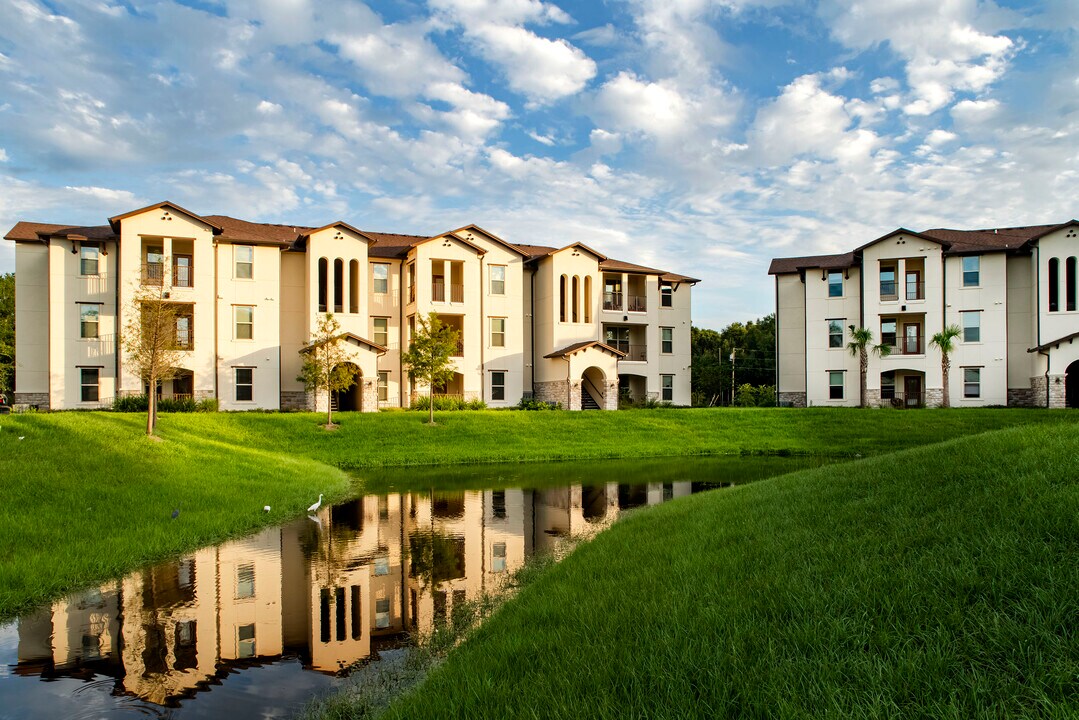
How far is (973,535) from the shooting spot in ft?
19.7

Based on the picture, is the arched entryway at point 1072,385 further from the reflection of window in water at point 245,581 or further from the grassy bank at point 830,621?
the reflection of window in water at point 245,581

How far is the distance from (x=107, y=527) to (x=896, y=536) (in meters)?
11.7

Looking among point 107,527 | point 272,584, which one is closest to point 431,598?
point 272,584

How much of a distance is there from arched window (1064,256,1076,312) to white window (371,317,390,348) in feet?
127

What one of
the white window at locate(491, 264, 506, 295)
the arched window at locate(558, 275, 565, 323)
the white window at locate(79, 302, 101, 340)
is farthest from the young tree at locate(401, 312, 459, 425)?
the white window at locate(79, 302, 101, 340)

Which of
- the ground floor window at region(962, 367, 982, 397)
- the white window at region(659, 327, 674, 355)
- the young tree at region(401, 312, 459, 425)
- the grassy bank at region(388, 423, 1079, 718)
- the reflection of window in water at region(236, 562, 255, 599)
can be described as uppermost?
the white window at region(659, 327, 674, 355)

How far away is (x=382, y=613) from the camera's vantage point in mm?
8562

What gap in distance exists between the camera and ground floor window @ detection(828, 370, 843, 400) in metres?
43.7

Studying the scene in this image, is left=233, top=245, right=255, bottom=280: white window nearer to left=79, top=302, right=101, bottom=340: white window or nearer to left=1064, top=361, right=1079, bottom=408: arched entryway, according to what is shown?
left=79, top=302, right=101, bottom=340: white window

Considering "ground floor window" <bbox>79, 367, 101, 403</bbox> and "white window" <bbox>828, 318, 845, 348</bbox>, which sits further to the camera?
"white window" <bbox>828, 318, 845, 348</bbox>

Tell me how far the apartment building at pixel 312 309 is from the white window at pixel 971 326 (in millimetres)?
17566

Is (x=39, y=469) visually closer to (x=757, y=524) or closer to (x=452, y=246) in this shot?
(x=757, y=524)

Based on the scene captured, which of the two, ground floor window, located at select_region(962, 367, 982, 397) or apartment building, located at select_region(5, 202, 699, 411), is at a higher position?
apartment building, located at select_region(5, 202, 699, 411)

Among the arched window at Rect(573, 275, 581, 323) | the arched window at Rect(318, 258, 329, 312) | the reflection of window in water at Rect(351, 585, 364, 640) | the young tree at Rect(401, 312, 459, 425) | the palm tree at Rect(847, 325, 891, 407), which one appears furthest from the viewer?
the arched window at Rect(573, 275, 581, 323)
